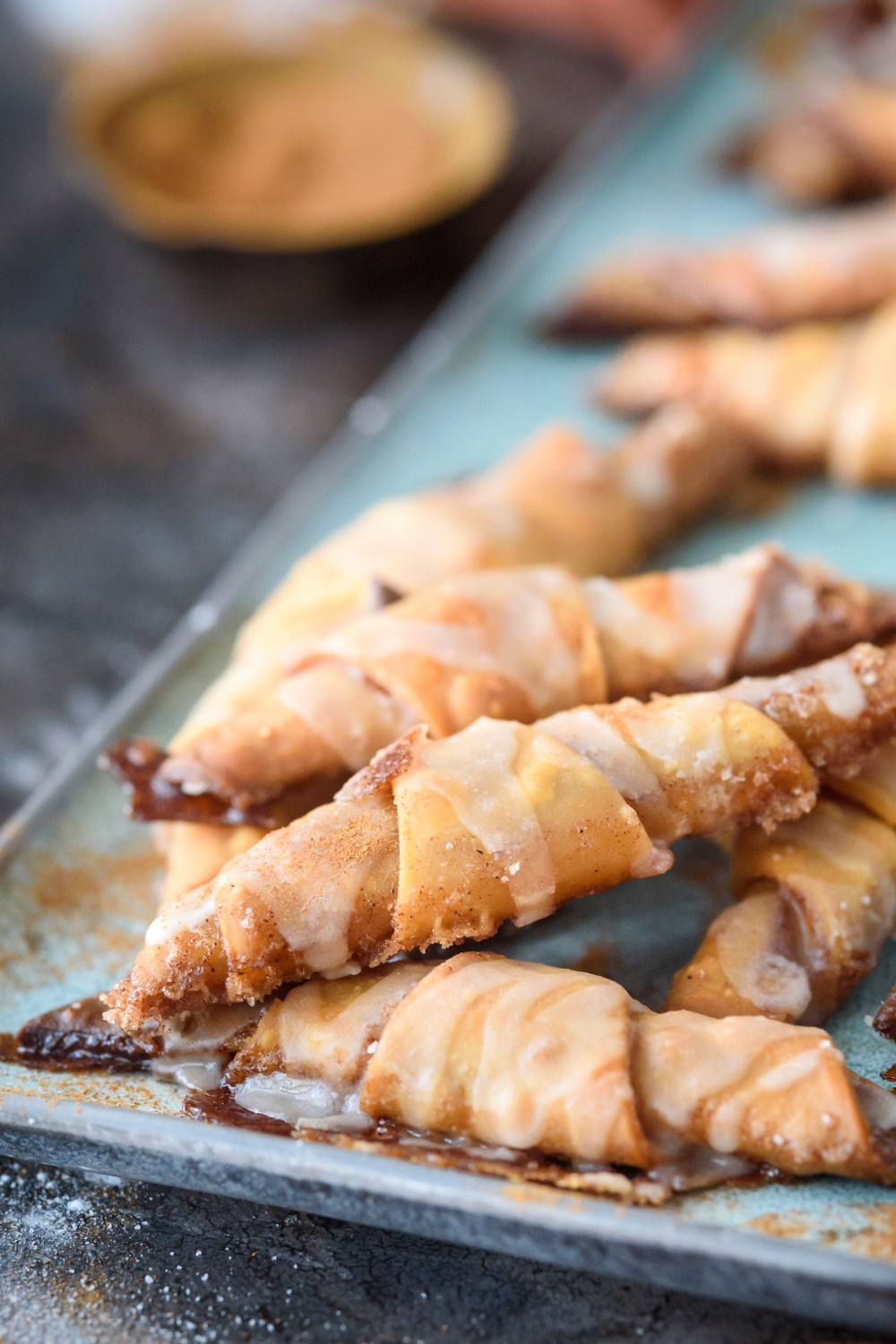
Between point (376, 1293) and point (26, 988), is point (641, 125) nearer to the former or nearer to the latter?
point (26, 988)

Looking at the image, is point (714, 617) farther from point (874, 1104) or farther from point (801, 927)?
point (874, 1104)

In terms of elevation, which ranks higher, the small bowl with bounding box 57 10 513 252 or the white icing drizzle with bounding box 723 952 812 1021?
the small bowl with bounding box 57 10 513 252

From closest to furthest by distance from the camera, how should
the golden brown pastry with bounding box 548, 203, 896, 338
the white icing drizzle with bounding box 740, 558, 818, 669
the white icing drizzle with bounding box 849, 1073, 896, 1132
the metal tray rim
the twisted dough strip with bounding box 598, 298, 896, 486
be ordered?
the metal tray rim → the white icing drizzle with bounding box 849, 1073, 896, 1132 → the white icing drizzle with bounding box 740, 558, 818, 669 → the twisted dough strip with bounding box 598, 298, 896, 486 → the golden brown pastry with bounding box 548, 203, 896, 338

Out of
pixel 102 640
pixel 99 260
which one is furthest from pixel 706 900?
pixel 99 260

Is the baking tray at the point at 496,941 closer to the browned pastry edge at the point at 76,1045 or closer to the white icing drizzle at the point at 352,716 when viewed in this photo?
the browned pastry edge at the point at 76,1045

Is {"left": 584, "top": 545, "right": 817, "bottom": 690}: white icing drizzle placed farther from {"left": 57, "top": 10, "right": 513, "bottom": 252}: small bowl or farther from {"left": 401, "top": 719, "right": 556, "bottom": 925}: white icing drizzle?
{"left": 57, "top": 10, "right": 513, "bottom": 252}: small bowl

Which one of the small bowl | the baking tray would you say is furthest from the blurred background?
the baking tray

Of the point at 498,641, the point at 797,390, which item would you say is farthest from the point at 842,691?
the point at 797,390
